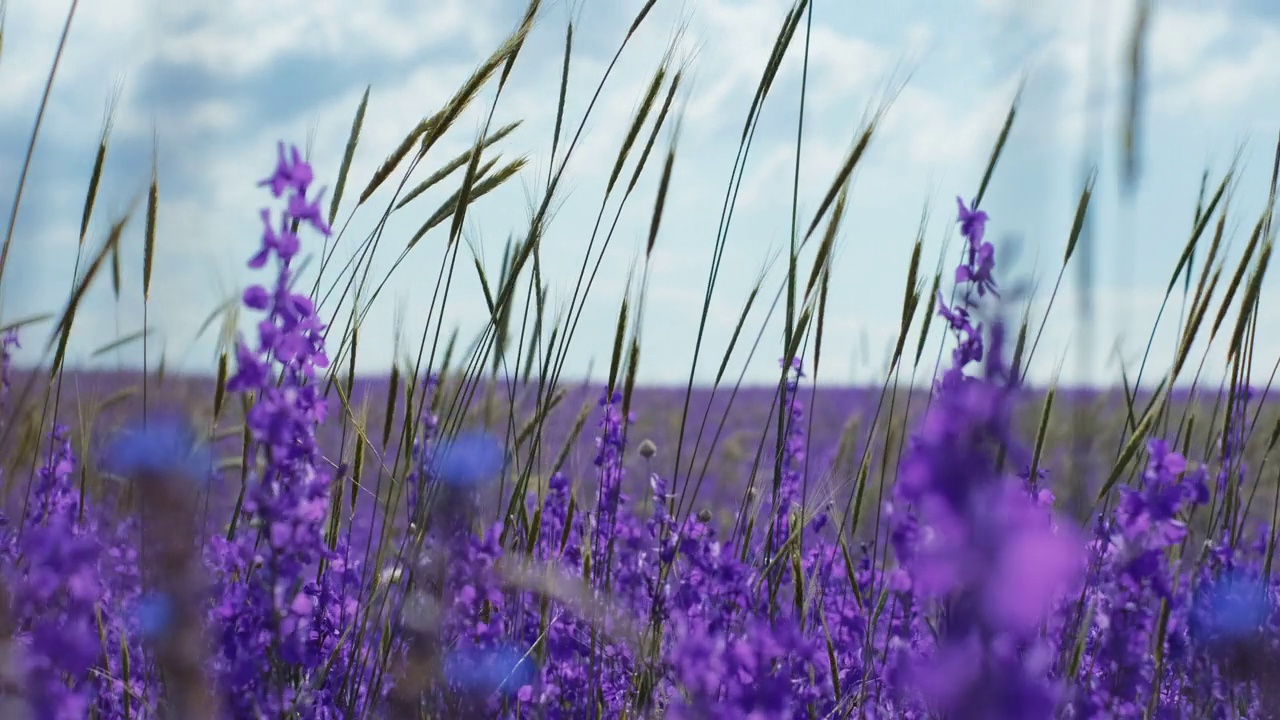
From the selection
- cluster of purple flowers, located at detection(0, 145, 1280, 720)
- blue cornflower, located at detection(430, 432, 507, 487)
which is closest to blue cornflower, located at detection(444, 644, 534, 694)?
cluster of purple flowers, located at detection(0, 145, 1280, 720)

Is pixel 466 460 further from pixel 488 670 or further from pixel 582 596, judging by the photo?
pixel 488 670

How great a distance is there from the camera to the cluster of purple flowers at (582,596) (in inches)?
30.0

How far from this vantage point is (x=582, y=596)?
1338 mm

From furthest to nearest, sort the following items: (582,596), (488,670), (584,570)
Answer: (584,570) → (488,670) → (582,596)

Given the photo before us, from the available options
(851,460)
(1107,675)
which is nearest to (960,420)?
(1107,675)

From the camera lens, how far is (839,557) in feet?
10.2

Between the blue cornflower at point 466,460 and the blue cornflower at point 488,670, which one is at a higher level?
the blue cornflower at point 466,460

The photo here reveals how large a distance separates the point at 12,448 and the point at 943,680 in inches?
85.4

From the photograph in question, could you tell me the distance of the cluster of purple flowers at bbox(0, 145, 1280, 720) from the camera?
2.50ft

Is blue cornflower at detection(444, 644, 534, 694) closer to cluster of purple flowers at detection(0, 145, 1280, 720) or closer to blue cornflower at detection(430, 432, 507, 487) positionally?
cluster of purple flowers at detection(0, 145, 1280, 720)

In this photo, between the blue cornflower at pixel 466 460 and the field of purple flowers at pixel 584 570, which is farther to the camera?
the blue cornflower at pixel 466 460

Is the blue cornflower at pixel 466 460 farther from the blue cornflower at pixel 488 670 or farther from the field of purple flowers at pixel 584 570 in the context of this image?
the blue cornflower at pixel 488 670

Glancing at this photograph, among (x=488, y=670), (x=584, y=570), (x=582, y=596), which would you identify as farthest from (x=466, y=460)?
(x=584, y=570)

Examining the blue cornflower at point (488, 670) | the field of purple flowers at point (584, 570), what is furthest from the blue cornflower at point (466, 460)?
the blue cornflower at point (488, 670)
